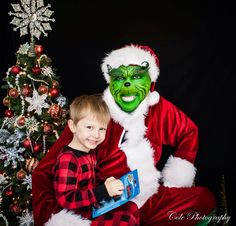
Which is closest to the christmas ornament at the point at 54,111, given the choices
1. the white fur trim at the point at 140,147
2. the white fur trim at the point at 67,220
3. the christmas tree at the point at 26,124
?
the christmas tree at the point at 26,124

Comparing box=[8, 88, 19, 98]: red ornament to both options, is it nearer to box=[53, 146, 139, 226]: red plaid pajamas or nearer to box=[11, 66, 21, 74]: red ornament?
box=[11, 66, 21, 74]: red ornament

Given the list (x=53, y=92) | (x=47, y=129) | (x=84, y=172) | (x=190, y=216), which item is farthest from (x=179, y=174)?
(x=53, y=92)

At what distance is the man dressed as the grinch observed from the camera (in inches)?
98.9

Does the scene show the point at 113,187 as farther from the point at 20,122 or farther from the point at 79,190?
the point at 20,122

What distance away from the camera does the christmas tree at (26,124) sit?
2.89 meters

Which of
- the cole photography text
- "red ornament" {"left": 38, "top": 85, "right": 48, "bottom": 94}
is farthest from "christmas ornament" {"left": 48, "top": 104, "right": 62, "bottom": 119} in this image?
the cole photography text

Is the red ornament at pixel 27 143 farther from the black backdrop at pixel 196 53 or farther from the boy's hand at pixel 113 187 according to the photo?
the black backdrop at pixel 196 53

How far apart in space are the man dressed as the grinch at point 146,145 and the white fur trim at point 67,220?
0.28m

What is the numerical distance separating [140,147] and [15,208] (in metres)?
1.28

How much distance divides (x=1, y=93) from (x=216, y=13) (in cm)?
274

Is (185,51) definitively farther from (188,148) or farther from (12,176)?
(12,176)

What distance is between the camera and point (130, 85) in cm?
257

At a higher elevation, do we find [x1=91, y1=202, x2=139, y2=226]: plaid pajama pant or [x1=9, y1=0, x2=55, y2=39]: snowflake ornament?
[x1=9, y1=0, x2=55, y2=39]: snowflake ornament

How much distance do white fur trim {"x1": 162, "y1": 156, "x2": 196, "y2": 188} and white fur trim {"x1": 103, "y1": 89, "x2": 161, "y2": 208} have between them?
0.49 feet
